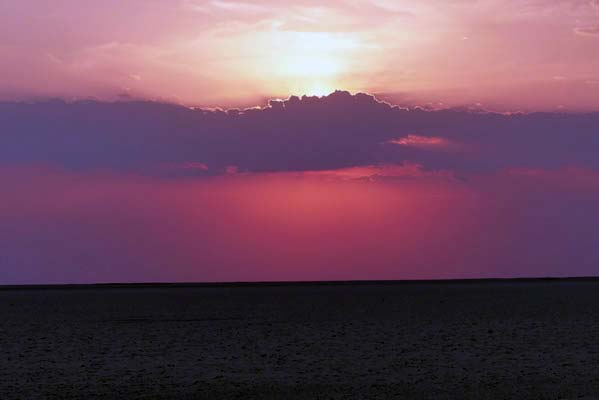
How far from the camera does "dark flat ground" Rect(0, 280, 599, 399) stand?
73.0 feet

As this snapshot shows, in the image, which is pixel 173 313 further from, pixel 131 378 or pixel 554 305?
pixel 131 378

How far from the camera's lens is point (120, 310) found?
58250mm

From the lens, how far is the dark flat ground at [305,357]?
22266 mm

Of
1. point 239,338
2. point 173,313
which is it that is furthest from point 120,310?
point 239,338

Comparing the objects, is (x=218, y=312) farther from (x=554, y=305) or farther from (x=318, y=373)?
(x=318, y=373)

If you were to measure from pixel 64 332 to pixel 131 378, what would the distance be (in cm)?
1598

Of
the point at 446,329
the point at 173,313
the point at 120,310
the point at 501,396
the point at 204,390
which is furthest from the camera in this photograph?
the point at 120,310

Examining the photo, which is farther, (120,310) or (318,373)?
(120,310)

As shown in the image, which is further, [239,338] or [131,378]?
[239,338]

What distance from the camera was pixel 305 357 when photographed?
28688 mm

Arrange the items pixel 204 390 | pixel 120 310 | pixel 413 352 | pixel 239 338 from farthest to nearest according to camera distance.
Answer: pixel 120 310, pixel 239 338, pixel 413 352, pixel 204 390

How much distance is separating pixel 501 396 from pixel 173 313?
116 feet

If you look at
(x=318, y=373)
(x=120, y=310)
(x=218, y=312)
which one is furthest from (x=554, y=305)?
(x=318, y=373)

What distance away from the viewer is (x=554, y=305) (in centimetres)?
6025
